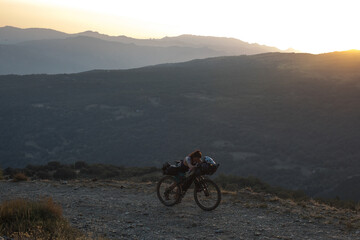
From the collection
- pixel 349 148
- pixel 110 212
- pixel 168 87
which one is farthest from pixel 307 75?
pixel 110 212

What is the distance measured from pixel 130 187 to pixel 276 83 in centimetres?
6811

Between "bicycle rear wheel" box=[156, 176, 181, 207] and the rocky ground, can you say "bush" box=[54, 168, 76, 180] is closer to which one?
the rocky ground

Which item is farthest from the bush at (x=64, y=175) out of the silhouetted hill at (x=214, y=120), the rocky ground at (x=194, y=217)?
the silhouetted hill at (x=214, y=120)

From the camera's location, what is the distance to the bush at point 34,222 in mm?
5797

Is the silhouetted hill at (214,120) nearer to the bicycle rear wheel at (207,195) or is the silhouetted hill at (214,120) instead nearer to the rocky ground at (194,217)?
the rocky ground at (194,217)

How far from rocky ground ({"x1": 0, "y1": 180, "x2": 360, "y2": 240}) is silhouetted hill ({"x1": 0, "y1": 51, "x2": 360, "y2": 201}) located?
982 inches

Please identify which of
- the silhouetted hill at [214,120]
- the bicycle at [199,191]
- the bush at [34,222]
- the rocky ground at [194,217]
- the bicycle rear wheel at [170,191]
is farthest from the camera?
the silhouetted hill at [214,120]

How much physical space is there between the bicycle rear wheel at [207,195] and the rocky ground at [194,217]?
19cm

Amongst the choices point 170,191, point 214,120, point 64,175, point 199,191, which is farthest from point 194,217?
point 214,120

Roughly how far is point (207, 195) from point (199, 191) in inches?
9.4

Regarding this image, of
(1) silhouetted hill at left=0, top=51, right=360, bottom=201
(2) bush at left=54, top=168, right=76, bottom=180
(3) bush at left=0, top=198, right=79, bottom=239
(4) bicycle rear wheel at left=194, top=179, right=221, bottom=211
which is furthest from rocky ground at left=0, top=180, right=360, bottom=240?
(1) silhouetted hill at left=0, top=51, right=360, bottom=201

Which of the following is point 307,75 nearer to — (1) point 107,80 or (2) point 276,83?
(2) point 276,83

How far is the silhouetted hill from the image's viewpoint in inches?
1656

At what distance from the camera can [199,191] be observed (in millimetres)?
8812
